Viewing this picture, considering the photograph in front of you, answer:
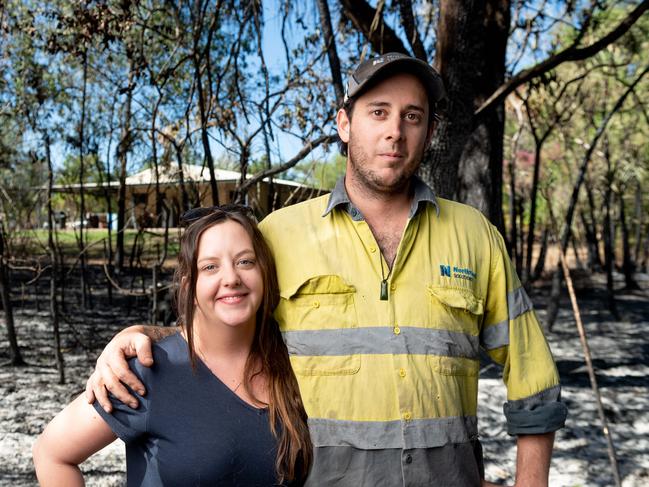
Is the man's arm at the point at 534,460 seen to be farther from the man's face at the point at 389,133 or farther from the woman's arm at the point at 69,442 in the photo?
the woman's arm at the point at 69,442

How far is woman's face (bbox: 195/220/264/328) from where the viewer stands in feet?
5.88

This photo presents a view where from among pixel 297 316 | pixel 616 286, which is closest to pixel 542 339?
pixel 297 316

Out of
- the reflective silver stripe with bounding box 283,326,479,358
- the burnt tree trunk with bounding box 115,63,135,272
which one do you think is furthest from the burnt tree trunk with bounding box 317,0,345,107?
the reflective silver stripe with bounding box 283,326,479,358

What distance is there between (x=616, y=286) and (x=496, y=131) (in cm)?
1145

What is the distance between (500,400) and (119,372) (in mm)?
5225

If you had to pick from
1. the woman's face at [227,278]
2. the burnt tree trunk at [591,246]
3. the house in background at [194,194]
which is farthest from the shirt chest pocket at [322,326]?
the burnt tree trunk at [591,246]

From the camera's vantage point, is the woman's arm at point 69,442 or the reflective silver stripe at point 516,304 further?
the reflective silver stripe at point 516,304

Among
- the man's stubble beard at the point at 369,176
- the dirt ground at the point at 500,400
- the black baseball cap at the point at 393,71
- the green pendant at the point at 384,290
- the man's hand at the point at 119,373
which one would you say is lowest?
the dirt ground at the point at 500,400

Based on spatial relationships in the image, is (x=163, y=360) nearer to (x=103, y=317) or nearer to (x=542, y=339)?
(x=542, y=339)

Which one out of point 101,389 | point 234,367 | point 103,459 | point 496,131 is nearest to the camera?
point 101,389

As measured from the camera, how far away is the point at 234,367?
185 centimetres

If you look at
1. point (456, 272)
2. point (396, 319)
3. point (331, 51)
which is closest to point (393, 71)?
point (456, 272)

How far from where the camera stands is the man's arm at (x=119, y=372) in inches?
67.9

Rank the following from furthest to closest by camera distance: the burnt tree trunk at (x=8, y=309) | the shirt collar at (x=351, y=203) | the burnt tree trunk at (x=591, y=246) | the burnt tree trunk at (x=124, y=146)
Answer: the burnt tree trunk at (x=591, y=246)
the burnt tree trunk at (x=8, y=309)
the burnt tree trunk at (x=124, y=146)
the shirt collar at (x=351, y=203)
